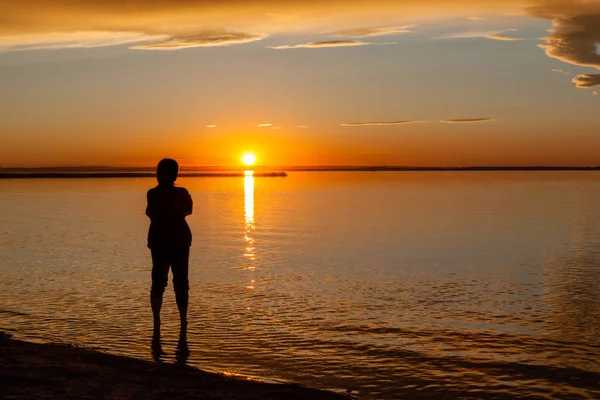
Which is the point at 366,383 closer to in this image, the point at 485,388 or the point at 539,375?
the point at 485,388

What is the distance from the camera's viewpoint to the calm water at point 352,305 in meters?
10.4

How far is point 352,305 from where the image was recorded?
→ 1523cm

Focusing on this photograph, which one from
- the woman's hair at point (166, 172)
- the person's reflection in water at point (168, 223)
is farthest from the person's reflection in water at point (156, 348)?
the woman's hair at point (166, 172)

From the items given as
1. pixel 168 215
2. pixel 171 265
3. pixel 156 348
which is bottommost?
Result: pixel 156 348

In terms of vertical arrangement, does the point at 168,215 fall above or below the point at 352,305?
above

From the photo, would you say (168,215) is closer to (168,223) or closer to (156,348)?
(168,223)

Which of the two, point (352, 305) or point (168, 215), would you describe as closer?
point (168, 215)

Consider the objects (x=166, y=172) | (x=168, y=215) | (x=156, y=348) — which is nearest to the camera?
(x=166, y=172)

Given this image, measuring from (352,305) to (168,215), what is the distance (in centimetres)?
579

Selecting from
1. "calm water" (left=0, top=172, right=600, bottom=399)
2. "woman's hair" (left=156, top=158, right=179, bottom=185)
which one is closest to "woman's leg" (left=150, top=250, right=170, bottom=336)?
"calm water" (left=0, top=172, right=600, bottom=399)

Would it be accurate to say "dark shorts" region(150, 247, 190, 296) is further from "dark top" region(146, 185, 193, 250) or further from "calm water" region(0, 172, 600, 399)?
"calm water" region(0, 172, 600, 399)

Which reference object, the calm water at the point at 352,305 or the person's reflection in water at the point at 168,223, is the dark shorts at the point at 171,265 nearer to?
the person's reflection in water at the point at 168,223

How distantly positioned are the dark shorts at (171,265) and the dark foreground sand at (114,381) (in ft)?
5.10

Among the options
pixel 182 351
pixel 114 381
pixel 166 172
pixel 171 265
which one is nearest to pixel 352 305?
pixel 182 351
